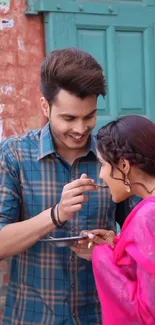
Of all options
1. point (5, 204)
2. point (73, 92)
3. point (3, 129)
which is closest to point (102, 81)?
point (73, 92)

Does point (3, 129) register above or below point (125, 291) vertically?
above

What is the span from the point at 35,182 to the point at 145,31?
190 centimetres

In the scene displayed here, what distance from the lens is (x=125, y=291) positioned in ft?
7.64

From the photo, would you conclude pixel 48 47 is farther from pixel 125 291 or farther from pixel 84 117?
pixel 125 291

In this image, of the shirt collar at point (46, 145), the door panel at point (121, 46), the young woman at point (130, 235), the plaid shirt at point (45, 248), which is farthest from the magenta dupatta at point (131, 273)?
the door panel at point (121, 46)

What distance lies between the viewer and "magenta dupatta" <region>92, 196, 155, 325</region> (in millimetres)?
2258

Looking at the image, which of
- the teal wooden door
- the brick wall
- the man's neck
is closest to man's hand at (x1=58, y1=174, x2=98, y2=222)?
the man's neck

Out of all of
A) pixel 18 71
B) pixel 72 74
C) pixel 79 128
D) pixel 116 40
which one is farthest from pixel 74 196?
pixel 116 40

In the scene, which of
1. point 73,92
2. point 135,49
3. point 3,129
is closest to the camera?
point 73,92

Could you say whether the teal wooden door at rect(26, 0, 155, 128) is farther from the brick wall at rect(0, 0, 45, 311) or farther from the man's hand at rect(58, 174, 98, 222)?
the man's hand at rect(58, 174, 98, 222)

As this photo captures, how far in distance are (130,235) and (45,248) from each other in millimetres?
606

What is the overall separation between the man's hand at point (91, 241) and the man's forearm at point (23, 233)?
0.39 ft

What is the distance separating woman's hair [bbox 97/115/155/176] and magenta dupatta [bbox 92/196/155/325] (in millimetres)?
137

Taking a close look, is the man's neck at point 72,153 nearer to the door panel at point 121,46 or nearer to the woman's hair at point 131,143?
the woman's hair at point 131,143
